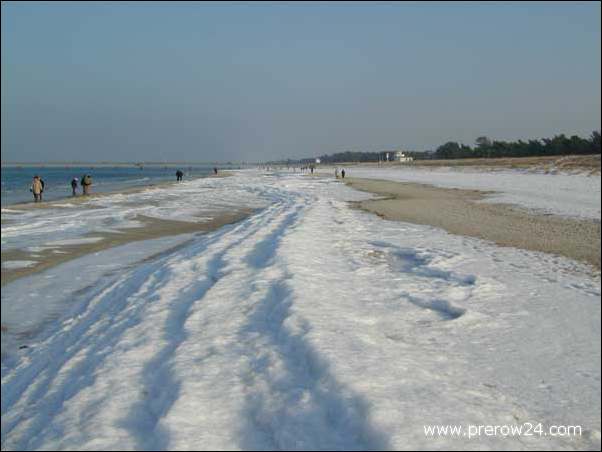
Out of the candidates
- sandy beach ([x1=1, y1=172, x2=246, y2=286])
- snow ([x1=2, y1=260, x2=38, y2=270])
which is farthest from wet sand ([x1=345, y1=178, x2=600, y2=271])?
snow ([x1=2, y1=260, x2=38, y2=270])

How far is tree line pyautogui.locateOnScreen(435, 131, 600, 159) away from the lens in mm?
17117

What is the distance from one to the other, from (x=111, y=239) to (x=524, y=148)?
51.2m

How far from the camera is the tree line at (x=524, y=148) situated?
56.2 feet

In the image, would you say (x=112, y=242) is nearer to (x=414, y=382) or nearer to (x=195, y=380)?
(x=195, y=380)

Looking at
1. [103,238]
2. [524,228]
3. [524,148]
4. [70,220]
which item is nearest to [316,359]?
[524,228]

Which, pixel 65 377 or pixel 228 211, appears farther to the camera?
pixel 228 211

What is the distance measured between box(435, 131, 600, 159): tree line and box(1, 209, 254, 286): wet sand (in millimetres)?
10087

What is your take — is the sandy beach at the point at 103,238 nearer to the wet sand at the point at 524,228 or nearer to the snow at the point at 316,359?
the snow at the point at 316,359

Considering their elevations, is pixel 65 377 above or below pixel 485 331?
below

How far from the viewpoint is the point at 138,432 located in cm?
281

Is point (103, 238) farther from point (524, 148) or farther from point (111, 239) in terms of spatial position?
point (524, 148)

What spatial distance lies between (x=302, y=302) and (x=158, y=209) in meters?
17.6

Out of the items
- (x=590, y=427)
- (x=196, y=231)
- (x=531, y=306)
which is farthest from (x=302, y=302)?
(x=196, y=231)

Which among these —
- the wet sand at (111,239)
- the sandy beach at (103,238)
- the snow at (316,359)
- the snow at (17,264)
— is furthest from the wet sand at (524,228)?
the snow at (17,264)
